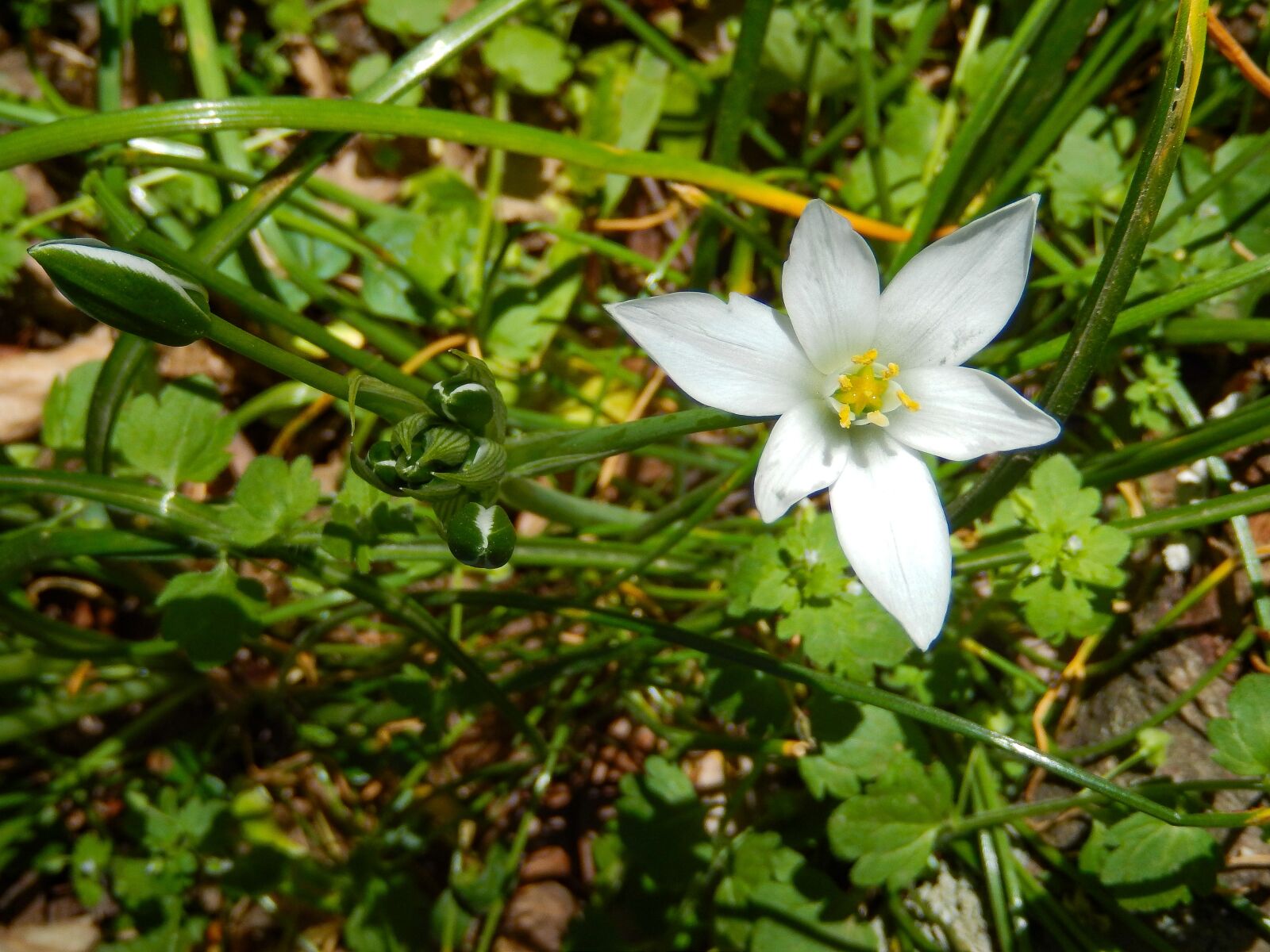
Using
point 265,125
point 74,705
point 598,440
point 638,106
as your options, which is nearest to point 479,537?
point 598,440

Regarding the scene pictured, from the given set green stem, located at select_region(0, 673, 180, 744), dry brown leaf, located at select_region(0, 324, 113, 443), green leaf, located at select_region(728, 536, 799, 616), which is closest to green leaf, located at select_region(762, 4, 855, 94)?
green leaf, located at select_region(728, 536, 799, 616)

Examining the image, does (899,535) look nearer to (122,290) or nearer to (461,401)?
(461,401)

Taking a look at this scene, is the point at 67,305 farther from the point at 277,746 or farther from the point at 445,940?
the point at 445,940

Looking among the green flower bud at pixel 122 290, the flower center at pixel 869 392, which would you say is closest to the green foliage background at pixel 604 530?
the green flower bud at pixel 122 290

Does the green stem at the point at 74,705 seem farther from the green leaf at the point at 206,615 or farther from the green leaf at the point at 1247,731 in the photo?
the green leaf at the point at 1247,731

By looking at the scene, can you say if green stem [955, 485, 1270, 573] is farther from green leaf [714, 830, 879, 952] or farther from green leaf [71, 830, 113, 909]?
green leaf [71, 830, 113, 909]
